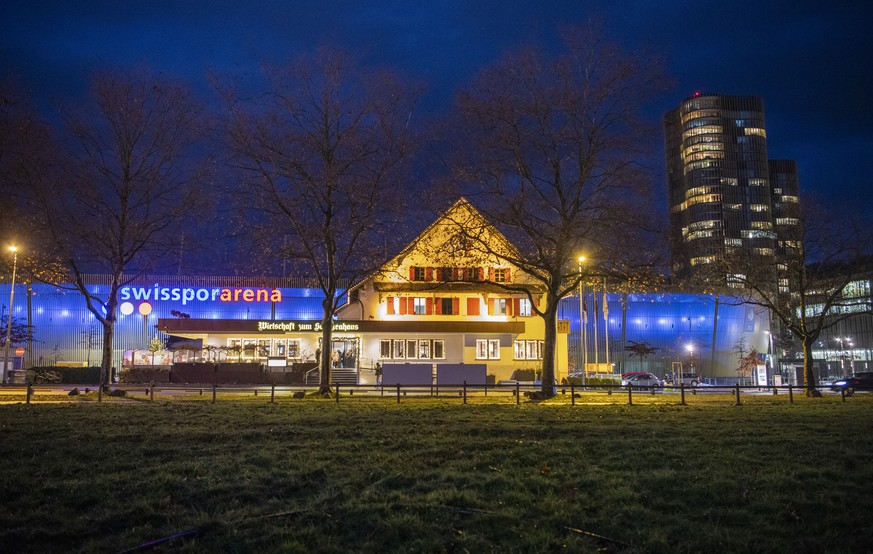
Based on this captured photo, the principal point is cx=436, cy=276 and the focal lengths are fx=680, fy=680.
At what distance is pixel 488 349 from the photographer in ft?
175

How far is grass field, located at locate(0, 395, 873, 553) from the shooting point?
7.12 metres

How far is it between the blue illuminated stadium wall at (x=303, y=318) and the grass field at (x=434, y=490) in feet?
160

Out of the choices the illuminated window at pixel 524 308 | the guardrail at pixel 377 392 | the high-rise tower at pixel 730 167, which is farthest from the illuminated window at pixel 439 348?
the high-rise tower at pixel 730 167

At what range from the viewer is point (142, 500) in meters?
8.38

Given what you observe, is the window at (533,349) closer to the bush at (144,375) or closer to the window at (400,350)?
the window at (400,350)

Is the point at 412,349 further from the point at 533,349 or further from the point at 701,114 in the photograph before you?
the point at 701,114

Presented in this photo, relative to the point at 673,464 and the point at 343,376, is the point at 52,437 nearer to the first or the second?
the point at 673,464

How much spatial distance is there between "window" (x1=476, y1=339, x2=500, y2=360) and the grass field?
3793 centimetres

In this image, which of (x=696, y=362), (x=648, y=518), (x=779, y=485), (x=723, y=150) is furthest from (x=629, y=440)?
(x=723, y=150)

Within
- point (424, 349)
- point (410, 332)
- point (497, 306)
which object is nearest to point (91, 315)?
point (410, 332)

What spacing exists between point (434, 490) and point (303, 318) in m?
67.8

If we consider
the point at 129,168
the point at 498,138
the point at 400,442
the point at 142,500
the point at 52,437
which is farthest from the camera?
the point at 129,168

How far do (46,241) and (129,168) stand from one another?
5182 mm

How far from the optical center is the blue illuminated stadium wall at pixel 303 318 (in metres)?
71.2
